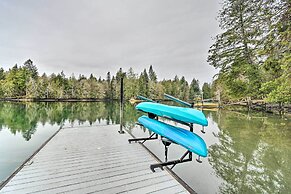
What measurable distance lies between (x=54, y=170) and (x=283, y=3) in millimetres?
6549

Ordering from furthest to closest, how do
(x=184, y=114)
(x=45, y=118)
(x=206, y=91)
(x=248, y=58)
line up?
(x=206, y=91), (x=45, y=118), (x=248, y=58), (x=184, y=114)

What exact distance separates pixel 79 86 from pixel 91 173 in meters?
37.8

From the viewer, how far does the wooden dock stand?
1937 millimetres

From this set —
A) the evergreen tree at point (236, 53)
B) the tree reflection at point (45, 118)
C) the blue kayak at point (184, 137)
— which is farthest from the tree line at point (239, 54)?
the blue kayak at point (184, 137)

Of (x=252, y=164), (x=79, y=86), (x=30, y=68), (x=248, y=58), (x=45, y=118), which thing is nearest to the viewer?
(x=252, y=164)

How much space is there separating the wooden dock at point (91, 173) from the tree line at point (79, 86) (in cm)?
2697

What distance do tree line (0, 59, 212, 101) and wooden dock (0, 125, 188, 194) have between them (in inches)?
1062

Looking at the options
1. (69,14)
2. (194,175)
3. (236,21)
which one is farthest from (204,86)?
(194,175)

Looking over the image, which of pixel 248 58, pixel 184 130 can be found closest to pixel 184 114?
pixel 184 130

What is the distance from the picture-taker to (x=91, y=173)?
236 centimetres

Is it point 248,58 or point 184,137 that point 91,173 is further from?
point 248,58

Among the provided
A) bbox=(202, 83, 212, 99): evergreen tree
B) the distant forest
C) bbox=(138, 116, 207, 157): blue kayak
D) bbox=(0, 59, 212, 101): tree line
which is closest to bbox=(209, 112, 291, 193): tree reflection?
bbox=(138, 116, 207, 157): blue kayak

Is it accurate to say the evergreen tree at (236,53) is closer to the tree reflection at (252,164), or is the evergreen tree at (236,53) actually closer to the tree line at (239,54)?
the tree line at (239,54)

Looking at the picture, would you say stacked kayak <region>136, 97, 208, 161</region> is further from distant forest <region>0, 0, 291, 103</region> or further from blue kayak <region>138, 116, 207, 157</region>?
distant forest <region>0, 0, 291, 103</region>
